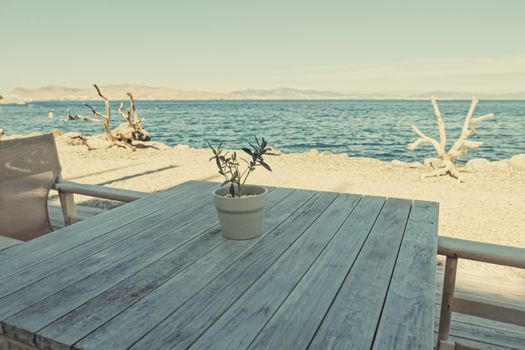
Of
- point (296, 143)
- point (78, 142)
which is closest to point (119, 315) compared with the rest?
point (78, 142)

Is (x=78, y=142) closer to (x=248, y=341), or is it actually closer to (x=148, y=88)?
(x=248, y=341)

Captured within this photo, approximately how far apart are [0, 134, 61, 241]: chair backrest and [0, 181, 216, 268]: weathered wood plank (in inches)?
39.9

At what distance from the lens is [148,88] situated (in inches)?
6294

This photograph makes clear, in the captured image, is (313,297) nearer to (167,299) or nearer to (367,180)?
(167,299)

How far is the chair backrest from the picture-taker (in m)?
2.54

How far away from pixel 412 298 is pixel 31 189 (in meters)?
2.55

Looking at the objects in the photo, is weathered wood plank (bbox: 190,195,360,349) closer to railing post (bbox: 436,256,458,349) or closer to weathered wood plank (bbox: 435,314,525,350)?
railing post (bbox: 436,256,458,349)

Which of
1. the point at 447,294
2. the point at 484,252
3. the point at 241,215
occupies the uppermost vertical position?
the point at 241,215

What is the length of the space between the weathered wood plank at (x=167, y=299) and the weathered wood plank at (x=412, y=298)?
1.57 feet

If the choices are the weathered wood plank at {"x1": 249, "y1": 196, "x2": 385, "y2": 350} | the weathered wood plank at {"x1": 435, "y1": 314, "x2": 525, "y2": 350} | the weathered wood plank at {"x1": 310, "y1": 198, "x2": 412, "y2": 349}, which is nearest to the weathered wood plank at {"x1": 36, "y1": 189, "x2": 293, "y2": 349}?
the weathered wood plank at {"x1": 249, "y1": 196, "x2": 385, "y2": 350}

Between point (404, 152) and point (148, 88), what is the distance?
15555 centimetres

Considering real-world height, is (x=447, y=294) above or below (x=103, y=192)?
below

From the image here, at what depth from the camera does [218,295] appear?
111cm

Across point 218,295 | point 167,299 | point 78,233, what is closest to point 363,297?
point 218,295
